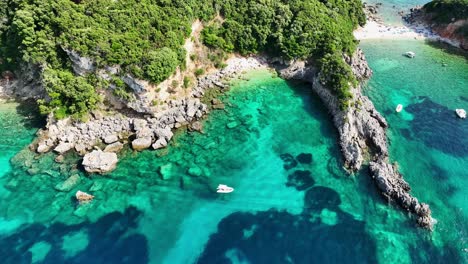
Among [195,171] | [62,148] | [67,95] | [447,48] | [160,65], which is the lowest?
[195,171]

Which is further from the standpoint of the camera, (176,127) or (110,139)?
(176,127)

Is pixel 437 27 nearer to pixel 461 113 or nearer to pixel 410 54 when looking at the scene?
pixel 410 54

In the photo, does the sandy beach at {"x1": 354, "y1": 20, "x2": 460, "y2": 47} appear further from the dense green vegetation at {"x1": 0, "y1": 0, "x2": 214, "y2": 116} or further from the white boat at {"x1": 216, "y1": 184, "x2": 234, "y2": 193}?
the white boat at {"x1": 216, "y1": 184, "x2": 234, "y2": 193}

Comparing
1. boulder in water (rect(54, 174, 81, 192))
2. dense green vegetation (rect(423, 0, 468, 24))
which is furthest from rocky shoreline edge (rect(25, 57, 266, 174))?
dense green vegetation (rect(423, 0, 468, 24))

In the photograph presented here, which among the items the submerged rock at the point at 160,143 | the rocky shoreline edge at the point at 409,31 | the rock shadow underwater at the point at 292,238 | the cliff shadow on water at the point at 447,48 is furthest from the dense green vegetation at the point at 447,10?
the submerged rock at the point at 160,143

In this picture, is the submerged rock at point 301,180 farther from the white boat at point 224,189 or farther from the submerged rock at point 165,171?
the submerged rock at point 165,171

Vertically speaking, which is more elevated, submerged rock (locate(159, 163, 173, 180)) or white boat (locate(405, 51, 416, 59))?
white boat (locate(405, 51, 416, 59))

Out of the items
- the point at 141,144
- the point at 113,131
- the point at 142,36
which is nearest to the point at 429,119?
the point at 141,144
